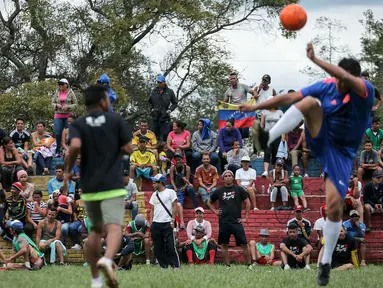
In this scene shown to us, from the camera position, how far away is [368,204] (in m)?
22.5

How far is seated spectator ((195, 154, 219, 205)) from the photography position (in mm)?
23156

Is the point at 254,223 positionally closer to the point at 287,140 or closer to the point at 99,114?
the point at 287,140

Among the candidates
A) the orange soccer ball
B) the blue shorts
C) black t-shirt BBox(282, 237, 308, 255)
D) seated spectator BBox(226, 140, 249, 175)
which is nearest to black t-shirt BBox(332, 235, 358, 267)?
black t-shirt BBox(282, 237, 308, 255)

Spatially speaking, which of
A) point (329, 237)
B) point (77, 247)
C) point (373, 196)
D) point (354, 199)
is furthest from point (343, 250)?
point (329, 237)

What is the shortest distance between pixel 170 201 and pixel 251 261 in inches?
94.1

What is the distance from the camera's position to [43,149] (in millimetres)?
24672

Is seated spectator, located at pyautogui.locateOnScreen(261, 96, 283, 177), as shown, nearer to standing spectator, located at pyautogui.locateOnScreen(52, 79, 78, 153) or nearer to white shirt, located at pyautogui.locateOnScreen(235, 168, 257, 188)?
white shirt, located at pyautogui.locateOnScreen(235, 168, 257, 188)

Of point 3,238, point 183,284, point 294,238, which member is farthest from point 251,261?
point 183,284

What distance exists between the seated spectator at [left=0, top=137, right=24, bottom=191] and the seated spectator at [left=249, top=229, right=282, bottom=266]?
6.32 metres

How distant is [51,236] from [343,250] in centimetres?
681

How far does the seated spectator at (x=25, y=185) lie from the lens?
2212cm

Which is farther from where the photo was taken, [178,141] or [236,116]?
[236,116]

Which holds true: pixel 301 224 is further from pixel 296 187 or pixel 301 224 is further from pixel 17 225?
pixel 17 225

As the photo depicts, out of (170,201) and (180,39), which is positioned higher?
(180,39)
